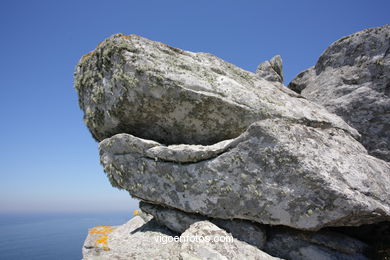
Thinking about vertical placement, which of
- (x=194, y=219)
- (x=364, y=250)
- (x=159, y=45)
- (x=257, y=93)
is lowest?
(x=364, y=250)

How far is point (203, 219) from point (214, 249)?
211 cm

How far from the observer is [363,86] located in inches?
541

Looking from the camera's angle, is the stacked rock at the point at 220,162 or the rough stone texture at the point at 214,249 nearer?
the rough stone texture at the point at 214,249

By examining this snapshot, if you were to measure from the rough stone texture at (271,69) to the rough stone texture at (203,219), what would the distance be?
1221cm

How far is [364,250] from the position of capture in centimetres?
847

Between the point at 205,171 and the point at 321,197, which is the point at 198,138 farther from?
the point at 321,197

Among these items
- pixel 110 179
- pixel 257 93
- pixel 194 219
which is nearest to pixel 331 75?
pixel 257 93

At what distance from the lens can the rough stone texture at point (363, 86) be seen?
42.4 ft

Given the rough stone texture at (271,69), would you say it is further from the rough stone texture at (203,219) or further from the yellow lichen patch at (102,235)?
the yellow lichen patch at (102,235)

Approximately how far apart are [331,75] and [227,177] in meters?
12.4

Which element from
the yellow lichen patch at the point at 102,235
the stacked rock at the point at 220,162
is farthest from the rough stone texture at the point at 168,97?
the yellow lichen patch at the point at 102,235

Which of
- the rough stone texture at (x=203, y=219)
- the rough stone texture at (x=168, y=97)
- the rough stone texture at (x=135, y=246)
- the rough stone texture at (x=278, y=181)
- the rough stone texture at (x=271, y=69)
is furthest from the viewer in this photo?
the rough stone texture at (x=271, y=69)

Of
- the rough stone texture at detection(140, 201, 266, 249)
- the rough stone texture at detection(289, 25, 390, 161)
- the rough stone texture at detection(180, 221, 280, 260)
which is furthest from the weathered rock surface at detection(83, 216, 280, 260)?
the rough stone texture at detection(289, 25, 390, 161)

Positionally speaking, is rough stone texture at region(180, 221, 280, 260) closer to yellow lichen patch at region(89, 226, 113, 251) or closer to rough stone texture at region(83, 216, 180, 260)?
rough stone texture at region(83, 216, 180, 260)
